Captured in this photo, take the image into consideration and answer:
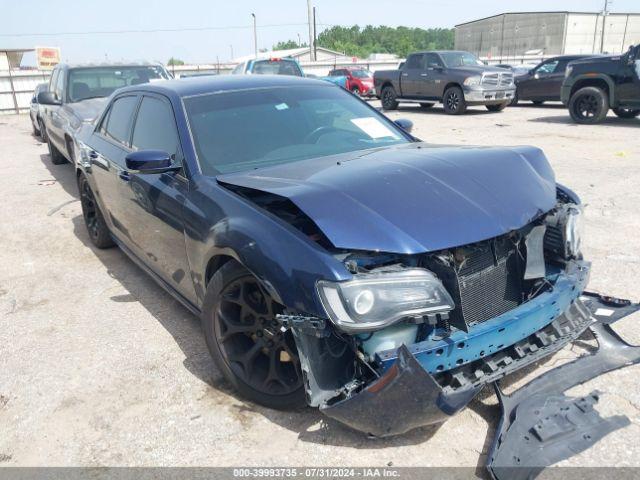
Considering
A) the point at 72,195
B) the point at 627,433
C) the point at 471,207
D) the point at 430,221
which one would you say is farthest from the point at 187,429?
the point at 72,195

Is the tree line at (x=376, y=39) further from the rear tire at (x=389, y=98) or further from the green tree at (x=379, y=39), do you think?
the rear tire at (x=389, y=98)

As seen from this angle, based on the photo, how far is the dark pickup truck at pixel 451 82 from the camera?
49.9ft

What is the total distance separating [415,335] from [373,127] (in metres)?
2.02

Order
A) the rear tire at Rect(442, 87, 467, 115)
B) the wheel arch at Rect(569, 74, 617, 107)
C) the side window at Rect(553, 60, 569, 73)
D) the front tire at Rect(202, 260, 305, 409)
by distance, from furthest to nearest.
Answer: the side window at Rect(553, 60, 569, 73) < the rear tire at Rect(442, 87, 467, 115) < the wheel arch at Rect(569, 74, 617, 107) < the front tire at Rect(202, 260, 305, 409)

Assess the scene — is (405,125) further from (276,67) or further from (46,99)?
(276,67)

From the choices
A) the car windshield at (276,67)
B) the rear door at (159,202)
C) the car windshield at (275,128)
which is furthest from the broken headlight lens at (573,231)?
the car windshield at (276,67)

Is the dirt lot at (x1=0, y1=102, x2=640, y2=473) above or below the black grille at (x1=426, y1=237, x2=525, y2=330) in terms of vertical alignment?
below

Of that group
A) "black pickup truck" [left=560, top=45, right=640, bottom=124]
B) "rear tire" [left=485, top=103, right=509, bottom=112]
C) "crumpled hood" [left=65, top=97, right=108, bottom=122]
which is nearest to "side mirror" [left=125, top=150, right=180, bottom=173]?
"crumpled hood" [left=65, top=97, right=108, bottom=122]

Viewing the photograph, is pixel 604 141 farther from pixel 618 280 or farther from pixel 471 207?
pixel 471 207

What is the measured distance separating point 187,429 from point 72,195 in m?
6.18

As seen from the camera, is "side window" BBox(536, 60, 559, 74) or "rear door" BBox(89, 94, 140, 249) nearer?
"rear door" BBox(89, 94, 140, 249)

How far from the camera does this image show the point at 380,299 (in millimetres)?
2248

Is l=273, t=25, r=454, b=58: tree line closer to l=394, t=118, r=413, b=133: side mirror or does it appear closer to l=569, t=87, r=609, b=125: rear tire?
l=569, t=87, r=609, b=125: rear tire

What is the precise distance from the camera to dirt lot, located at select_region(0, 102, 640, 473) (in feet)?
8.22
